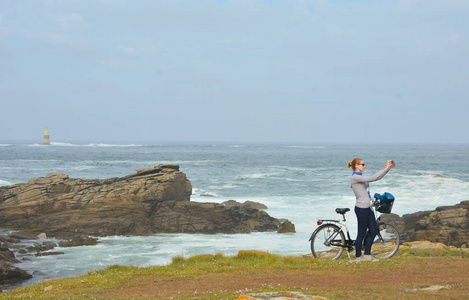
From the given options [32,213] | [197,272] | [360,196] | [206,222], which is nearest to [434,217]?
[206,222]

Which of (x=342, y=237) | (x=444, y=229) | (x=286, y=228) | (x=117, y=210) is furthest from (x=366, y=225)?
(x=117, y=210)

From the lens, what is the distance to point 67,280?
11.1 metres

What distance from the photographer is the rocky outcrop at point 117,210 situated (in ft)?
91.3

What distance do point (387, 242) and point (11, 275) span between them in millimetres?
13880

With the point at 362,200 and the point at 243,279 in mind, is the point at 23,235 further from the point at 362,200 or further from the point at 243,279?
the point at 362,200

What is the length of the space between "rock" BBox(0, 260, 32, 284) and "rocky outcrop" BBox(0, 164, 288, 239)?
8.97 m

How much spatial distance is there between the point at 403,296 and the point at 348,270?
2460 millimetres

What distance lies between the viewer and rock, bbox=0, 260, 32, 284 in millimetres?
16125

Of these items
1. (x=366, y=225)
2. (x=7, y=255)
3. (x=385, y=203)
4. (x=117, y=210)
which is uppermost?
(x=385, y=203)

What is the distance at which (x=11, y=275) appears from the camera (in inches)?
648

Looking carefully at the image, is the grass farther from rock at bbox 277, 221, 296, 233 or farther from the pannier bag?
rock at bbox 277, 221, 296, 233

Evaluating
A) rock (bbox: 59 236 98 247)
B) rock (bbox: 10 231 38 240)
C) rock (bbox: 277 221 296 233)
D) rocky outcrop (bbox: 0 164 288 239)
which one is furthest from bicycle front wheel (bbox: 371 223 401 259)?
rock (bbox: 10 231 38 240)

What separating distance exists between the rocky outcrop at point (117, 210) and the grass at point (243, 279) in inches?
623

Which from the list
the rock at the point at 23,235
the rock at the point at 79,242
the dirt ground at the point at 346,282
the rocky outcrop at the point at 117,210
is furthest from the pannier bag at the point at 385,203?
the rock at the point at 23,235
